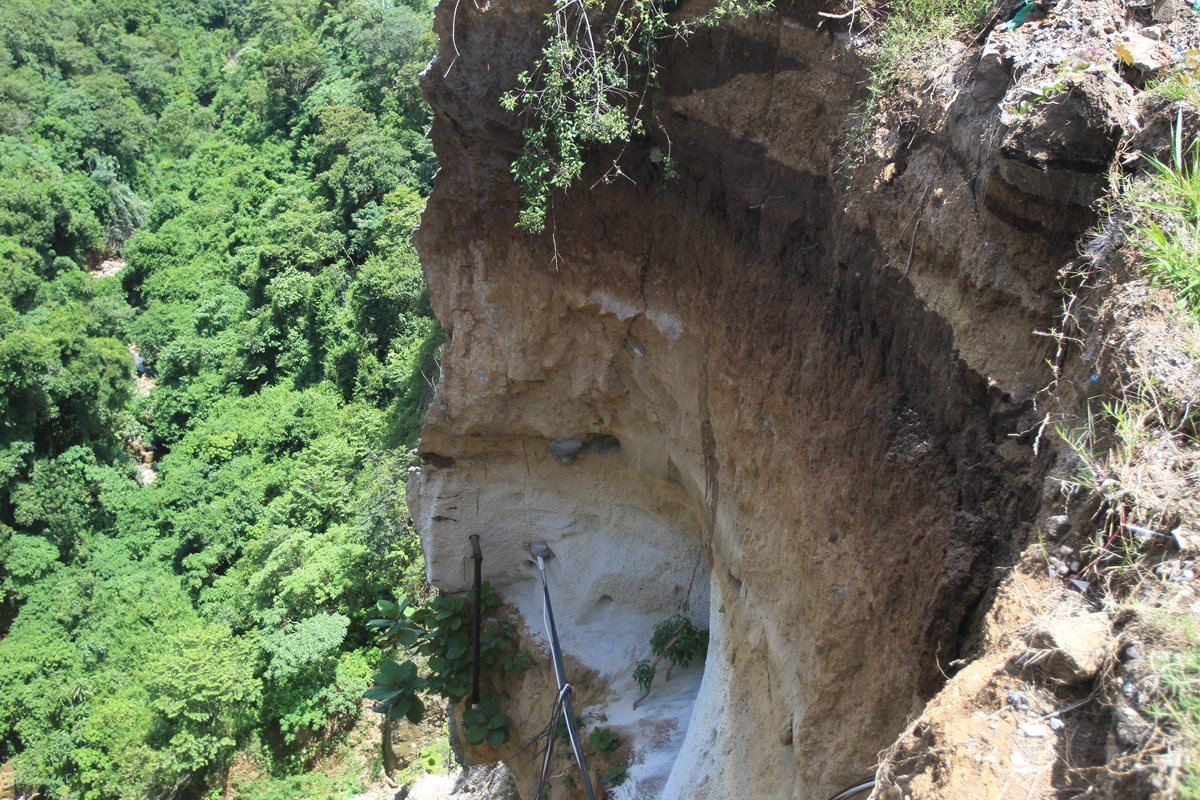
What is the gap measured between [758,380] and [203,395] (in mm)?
26895

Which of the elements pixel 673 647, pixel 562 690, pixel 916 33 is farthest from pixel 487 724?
pixel 916 33

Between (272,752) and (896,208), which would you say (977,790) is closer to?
(896,208)

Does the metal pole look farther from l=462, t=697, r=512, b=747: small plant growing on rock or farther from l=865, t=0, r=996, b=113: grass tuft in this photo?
l=865, t=0, r=996, b=113: grass tuft

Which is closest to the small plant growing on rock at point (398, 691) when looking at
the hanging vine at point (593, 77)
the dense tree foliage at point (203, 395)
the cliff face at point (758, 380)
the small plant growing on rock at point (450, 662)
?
the small plant growing on rock at point (450, 662)

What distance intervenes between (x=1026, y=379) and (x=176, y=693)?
17.2 m

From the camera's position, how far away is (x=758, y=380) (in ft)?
16.0

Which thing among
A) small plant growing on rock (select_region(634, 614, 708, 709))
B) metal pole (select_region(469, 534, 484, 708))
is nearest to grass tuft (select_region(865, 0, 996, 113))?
small plant growing on rock (select_region(634, 614, 708, 709))

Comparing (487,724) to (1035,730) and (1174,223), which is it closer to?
(1035,730)

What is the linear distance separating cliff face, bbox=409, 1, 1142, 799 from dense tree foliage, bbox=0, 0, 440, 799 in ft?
34.1

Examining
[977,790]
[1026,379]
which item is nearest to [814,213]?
[1026,379]

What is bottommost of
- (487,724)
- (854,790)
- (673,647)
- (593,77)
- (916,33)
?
(487,724)

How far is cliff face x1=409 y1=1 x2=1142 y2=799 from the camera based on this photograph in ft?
10.7

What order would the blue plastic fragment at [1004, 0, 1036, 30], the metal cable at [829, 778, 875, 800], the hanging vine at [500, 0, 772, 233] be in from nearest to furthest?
1. the metal cable at [829, 778, 875, 800]
2. the blue plastic fragment at [1004, 0, 1036, 30]
3. the hanging vine at [500, 0, 772, 233]

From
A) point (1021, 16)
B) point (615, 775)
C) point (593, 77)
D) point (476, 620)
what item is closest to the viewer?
point (1021, 16)
